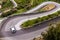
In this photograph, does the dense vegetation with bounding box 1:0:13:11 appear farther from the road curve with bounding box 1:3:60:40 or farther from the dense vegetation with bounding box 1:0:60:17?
the road curve with bounding box 1:3:60:40

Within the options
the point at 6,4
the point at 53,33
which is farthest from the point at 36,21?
the point at 6,4

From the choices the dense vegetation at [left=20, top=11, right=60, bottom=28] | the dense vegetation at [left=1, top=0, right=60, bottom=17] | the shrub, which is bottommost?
the shrub

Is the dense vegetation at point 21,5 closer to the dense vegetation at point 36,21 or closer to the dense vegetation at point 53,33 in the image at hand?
the dense vegetation at point 36,21

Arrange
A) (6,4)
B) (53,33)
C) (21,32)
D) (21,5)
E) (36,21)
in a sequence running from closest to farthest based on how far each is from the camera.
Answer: (53,33) → (21,32) → (36,21) → (21,5) → (6,4)

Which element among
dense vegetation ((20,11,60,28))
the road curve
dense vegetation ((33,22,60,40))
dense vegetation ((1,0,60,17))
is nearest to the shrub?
dense vegetation ((33,22,60,40))

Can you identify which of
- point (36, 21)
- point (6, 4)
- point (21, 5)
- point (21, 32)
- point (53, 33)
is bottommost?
point (53, 33)

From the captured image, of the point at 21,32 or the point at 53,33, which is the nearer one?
the point at 53,33

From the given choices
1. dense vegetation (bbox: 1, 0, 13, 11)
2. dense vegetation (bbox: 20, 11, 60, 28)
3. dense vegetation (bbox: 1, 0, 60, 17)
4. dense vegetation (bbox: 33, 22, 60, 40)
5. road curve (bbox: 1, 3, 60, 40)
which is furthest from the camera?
dense vegetation (bbox: 1, 0, 13, 11)

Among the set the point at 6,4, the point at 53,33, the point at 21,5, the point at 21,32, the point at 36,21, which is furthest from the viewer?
the point at 6,4

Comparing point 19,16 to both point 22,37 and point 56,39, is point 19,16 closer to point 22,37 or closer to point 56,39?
point 22,37

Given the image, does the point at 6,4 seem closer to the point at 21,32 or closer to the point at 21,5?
the point at 21,5

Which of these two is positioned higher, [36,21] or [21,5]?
[21,5]

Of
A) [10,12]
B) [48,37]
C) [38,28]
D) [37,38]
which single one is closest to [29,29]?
[38,28]
